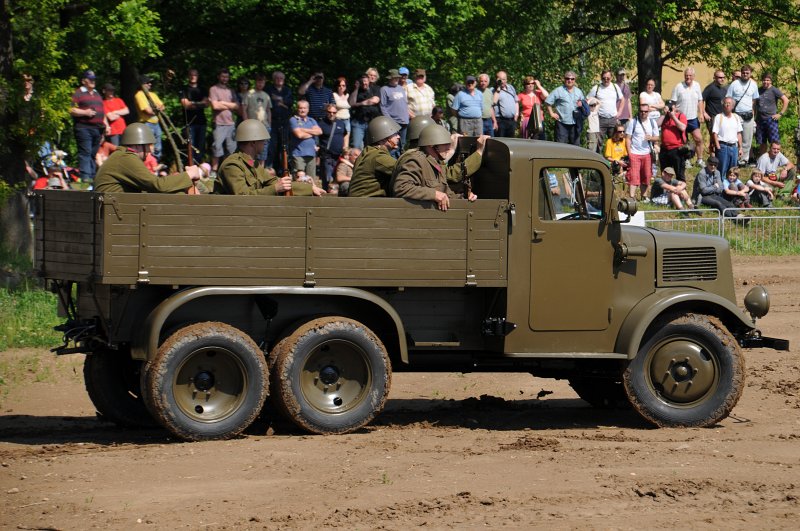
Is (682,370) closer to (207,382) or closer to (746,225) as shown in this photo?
(207,382)

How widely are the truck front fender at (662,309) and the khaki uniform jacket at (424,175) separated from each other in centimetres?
186

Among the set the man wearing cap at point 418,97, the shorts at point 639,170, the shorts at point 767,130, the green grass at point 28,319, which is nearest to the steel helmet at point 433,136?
the green grass at point 28,319

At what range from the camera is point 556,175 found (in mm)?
11969

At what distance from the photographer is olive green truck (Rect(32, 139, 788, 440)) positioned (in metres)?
10.9

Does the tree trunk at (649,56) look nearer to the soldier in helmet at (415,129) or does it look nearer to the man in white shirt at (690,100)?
the man in white shirt at (690,100)

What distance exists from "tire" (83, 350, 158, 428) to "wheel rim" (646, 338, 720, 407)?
4407mm

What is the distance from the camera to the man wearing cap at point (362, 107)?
71.8 feet

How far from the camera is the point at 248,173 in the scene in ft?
39.7

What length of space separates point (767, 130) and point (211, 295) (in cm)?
1786

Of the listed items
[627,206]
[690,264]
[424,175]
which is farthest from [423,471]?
[690,264]

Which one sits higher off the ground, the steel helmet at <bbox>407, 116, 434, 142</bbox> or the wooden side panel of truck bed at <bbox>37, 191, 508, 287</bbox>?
the steel helmet at <bbox>407, 116, 434, 142</bbox>

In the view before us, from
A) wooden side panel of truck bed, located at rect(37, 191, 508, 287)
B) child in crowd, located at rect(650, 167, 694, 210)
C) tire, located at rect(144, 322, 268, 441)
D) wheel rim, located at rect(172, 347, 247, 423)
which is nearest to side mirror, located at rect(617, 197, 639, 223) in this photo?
wooden side panel of truck bed, located at rect(37, 191, 508, 287)

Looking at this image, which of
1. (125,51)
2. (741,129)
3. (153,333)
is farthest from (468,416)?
(741,129)

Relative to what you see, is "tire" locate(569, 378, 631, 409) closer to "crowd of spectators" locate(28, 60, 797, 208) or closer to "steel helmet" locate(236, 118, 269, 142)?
"steel helmet" locate(236, 118, 269, 142)
